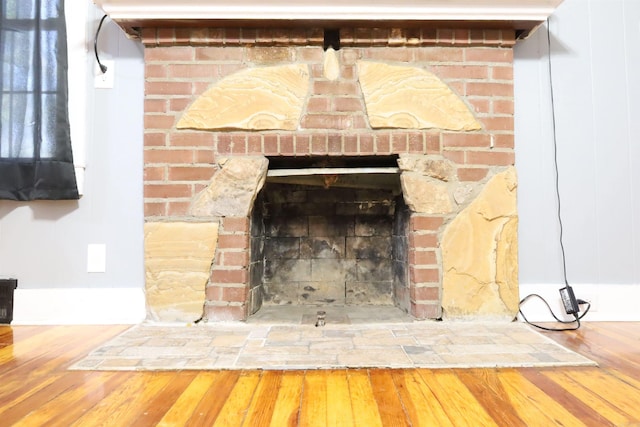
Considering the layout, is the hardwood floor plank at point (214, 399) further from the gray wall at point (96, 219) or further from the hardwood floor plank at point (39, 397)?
the gray wall at point (96, 219)

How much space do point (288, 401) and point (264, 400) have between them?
6 centimetres

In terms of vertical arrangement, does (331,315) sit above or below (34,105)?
below

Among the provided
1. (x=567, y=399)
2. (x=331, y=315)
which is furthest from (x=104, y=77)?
(x=567, y=399)

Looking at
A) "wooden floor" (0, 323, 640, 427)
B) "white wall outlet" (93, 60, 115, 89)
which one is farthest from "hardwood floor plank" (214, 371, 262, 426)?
"white wall outlet" (93, 60, 115, 89)

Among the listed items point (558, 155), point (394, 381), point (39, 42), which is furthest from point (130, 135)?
point (558, 155)

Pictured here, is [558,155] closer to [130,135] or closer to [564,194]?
[564,194]

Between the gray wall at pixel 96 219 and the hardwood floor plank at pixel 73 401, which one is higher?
the gray wall at pixel 96 219

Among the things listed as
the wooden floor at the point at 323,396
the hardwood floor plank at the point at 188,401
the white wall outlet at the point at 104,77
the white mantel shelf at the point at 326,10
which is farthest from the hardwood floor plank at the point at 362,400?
the white wall outlet at the point at 104,77

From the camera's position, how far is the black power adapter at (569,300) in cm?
179

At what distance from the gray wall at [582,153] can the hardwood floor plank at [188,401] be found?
1452mm

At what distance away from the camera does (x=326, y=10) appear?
5.55 ft

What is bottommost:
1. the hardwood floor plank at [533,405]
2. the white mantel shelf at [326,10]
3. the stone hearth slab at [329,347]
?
the hardwood floor plank at [533,405]

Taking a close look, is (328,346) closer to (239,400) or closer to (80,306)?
(239,400)

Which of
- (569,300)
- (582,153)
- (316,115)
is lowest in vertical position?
(569,300)
